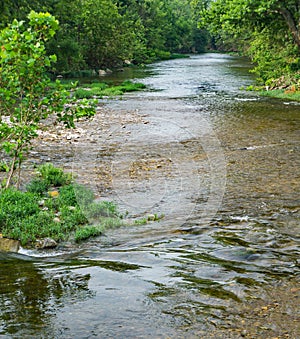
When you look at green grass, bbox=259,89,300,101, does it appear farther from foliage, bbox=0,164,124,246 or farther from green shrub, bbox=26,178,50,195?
foliage, bbox=0,164,124,246

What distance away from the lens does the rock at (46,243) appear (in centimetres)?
672

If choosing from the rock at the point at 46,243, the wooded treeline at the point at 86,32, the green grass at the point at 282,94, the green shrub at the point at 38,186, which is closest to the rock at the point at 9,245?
the rock at the point at 46,243

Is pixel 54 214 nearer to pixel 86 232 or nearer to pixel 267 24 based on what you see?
pixel 86 232

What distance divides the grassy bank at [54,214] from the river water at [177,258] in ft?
0.93

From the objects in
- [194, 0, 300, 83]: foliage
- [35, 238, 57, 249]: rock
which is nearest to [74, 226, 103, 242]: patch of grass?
[35, 238, 57, 249]: rock

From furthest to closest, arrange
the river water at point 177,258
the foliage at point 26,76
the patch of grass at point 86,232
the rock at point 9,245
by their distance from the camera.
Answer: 1. the foliage at point 26,76
2. the patch of grass at point 86,232
3. the rock at point 9,245
4. the river water at point 177,258

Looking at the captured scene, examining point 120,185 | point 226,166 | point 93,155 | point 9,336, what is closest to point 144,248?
point 9,336

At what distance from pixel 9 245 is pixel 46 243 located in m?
0.49

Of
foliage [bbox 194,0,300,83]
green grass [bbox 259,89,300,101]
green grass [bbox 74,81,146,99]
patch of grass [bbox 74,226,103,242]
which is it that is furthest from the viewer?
green grass [bbox 74,81,146,99]

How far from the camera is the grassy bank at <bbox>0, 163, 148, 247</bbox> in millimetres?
6988

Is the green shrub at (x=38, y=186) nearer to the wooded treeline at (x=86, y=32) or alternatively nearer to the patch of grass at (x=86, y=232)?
the patch of grass at (x=86, y=232)

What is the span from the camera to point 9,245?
6.71m

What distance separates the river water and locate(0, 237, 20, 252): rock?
0.15 meters

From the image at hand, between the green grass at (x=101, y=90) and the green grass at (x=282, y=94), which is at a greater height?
the green grass at (x=101, y=90)
